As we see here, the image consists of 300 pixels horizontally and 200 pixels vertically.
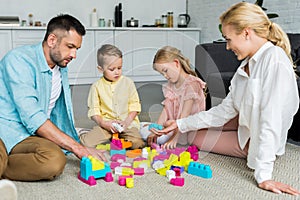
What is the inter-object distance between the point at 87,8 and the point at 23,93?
3.43m

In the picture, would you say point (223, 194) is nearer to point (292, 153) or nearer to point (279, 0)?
point (292, 153)

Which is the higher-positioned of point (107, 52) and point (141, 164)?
point (107, 52)

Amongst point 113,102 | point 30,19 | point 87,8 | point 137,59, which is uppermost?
point 87,8

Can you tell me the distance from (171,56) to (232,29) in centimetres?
25

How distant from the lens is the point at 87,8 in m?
4.59

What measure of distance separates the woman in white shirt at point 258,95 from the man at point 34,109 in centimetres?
44

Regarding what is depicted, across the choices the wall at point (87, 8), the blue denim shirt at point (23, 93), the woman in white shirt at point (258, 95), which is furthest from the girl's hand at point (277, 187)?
the wall at point (87, 8)

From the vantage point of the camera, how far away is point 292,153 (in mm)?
1717

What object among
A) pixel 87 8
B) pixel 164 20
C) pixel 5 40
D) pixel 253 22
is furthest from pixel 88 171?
pixel 164 20

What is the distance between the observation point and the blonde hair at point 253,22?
54.2 inches

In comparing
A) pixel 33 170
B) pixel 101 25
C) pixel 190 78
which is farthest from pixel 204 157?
pixel 101 25

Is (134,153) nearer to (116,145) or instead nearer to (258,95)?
(116,145)

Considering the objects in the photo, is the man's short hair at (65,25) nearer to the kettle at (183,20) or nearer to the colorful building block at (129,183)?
the colorful building block at (129,183)

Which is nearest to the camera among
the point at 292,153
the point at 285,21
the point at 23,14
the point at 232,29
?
the point at 232,29
